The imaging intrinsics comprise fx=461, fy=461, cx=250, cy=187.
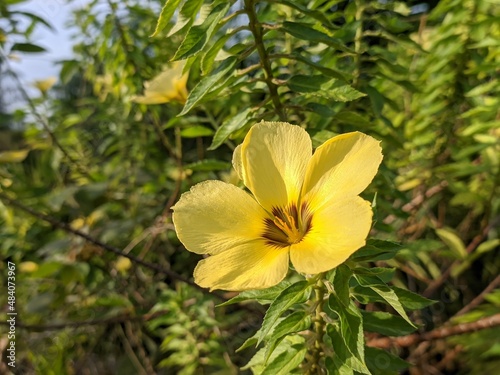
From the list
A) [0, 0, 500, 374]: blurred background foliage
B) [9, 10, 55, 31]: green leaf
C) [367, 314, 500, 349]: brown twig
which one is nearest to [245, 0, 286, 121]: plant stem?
[0, 0, 500, 374]: blurred background foliage

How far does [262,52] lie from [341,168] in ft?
1.24

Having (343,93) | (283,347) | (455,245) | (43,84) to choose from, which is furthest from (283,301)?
(43,84)

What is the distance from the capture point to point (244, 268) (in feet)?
2.20

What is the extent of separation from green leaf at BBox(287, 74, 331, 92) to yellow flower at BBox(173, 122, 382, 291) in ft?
0.84

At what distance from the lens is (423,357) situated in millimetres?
2080

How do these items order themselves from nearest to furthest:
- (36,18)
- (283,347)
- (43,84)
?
(283,347) → (36,18) → (43,84)

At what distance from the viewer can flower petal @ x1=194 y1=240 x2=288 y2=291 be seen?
0.63m

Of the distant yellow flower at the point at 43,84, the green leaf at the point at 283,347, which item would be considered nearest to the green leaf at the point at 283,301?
the green leaf at the point at 283,347

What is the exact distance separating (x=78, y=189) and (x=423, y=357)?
5.77ft

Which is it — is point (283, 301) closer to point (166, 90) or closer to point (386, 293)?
point (386, 293)

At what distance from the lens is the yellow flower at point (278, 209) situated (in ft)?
2.08

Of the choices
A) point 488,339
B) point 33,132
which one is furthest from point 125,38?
point 488,339

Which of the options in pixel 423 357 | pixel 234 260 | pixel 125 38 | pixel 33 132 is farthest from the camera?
pixel 33 132

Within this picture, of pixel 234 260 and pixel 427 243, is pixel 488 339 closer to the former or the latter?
pixel 427 243
